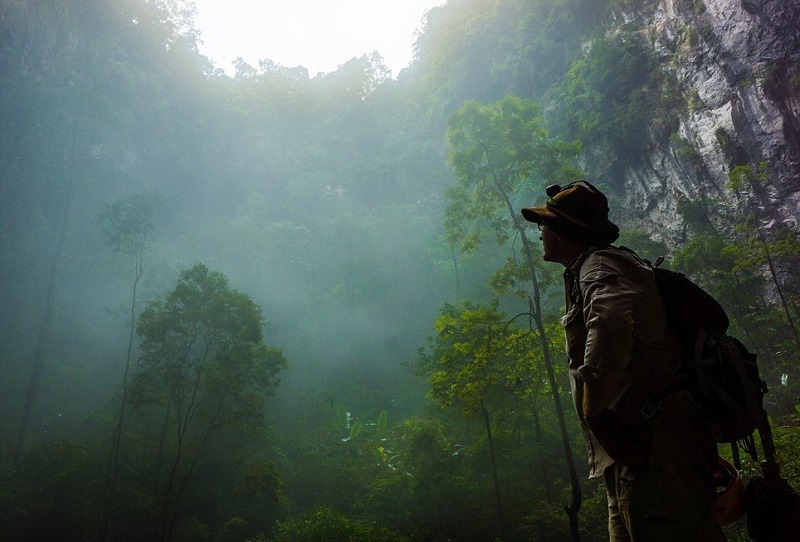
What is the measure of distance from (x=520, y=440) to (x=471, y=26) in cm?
3791

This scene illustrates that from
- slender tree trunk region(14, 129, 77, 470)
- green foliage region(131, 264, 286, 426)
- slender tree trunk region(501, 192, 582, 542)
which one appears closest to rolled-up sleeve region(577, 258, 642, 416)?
slender tree trunk region(501, 192, 582, 542)

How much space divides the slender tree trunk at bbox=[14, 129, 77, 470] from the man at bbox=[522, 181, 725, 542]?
2058cm

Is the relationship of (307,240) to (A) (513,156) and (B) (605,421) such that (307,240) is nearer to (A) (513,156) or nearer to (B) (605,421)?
(A) (513,156)

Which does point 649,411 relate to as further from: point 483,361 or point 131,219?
point 131,219

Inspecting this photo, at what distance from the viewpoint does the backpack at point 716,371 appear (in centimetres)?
135

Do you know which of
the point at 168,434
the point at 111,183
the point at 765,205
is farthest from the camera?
the point at 111,183

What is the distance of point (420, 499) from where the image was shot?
507 inches

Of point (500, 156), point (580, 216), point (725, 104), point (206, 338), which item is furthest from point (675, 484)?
point (725, 104)

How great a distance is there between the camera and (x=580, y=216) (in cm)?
171

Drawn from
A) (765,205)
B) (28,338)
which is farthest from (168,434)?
(765,205)

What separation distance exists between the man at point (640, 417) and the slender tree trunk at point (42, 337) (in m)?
20.6

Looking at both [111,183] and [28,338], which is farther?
[111,183]

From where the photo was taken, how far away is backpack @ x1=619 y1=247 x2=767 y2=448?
53.1 inches

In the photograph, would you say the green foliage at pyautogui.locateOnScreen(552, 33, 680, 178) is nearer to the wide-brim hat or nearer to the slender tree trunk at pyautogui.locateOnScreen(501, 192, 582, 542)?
the slender tree trunk at pyautogui.locateOnScreen(501, 192, 582, 542)
